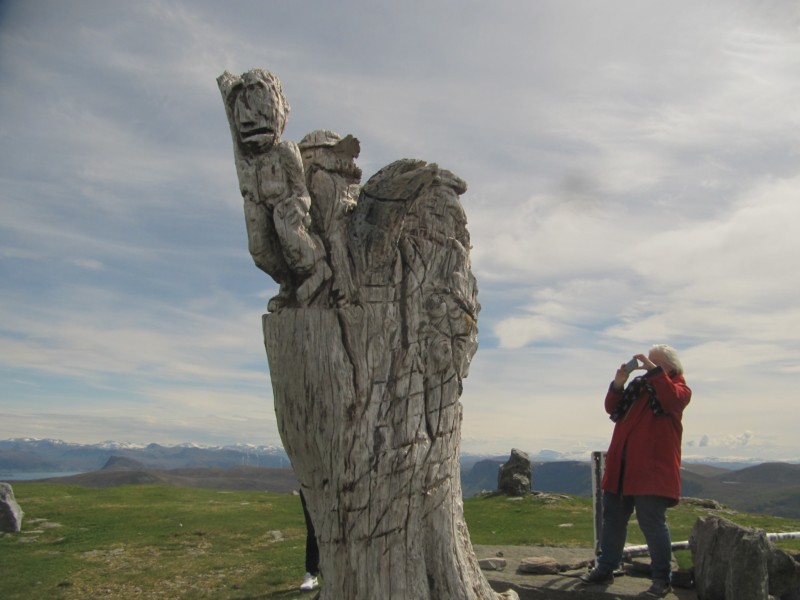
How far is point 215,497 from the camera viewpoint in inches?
974

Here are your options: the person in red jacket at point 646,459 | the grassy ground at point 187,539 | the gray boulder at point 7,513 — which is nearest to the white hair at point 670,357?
the person in red jacket at point 646,459

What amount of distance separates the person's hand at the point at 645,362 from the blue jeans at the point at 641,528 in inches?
67.7

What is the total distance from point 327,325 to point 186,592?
6667 mm

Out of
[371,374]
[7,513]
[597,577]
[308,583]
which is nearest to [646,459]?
[597,577]

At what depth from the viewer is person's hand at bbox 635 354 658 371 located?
8383mm

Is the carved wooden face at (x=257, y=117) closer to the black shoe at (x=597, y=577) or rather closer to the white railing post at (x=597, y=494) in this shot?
the white railing post at (x=597, y=494)

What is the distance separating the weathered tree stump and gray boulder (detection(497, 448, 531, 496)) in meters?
19.0

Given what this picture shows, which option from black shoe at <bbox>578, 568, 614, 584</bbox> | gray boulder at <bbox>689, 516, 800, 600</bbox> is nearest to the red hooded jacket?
gray boulder at <bbox>689, 516, 800, 600</bbox>

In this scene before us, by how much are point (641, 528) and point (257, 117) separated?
7208mm

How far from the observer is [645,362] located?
27.7 feet

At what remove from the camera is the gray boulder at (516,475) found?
24531 mm

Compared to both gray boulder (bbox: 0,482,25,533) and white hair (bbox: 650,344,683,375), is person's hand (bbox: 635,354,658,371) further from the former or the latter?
gray boulder (bbox: 0,482,25,533)

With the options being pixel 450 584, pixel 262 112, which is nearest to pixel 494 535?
pixel 450 584

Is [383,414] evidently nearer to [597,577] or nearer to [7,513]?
[597,577]
